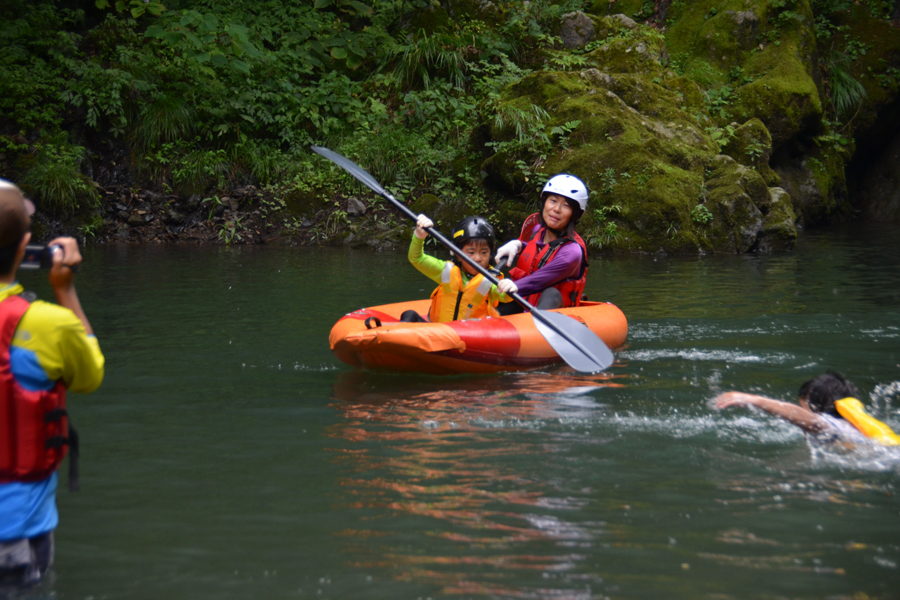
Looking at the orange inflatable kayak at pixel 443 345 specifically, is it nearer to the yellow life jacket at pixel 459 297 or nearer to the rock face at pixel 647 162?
the yellow life jacket at pixel 459 297

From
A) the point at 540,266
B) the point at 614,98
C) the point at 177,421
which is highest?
the point at 614,98

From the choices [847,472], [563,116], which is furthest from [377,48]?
[847,472]

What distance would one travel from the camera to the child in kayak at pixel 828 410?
9.78ft

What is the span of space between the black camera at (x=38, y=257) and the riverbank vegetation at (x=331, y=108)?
9.08 metres

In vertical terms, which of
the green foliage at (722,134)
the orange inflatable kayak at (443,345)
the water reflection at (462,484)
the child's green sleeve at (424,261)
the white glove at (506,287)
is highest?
the green foliage at (722,134)

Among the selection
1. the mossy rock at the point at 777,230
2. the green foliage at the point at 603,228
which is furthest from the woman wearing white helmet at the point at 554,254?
the mossy rock at the point at 777,230

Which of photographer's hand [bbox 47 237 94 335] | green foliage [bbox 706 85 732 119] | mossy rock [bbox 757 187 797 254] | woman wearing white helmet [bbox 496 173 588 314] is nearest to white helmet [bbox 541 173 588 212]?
woman wearing white helmet [bbox 496 173 588 314]

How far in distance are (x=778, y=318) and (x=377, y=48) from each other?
31.7 feet

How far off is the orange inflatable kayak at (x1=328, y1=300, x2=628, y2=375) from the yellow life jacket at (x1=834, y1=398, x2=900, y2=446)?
1866mm

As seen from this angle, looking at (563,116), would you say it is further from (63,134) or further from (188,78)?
(63,134)

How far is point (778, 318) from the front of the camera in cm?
595

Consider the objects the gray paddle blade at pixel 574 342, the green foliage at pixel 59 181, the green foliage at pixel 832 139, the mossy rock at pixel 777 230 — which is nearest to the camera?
the gray paddle blade at pixel 574 342

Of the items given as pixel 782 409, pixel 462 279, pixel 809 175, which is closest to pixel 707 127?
pixel 809 175

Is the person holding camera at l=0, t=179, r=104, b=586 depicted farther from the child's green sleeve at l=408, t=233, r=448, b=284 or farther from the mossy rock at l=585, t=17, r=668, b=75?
the mossy rock at l=585, t=17, r=668, b=75
